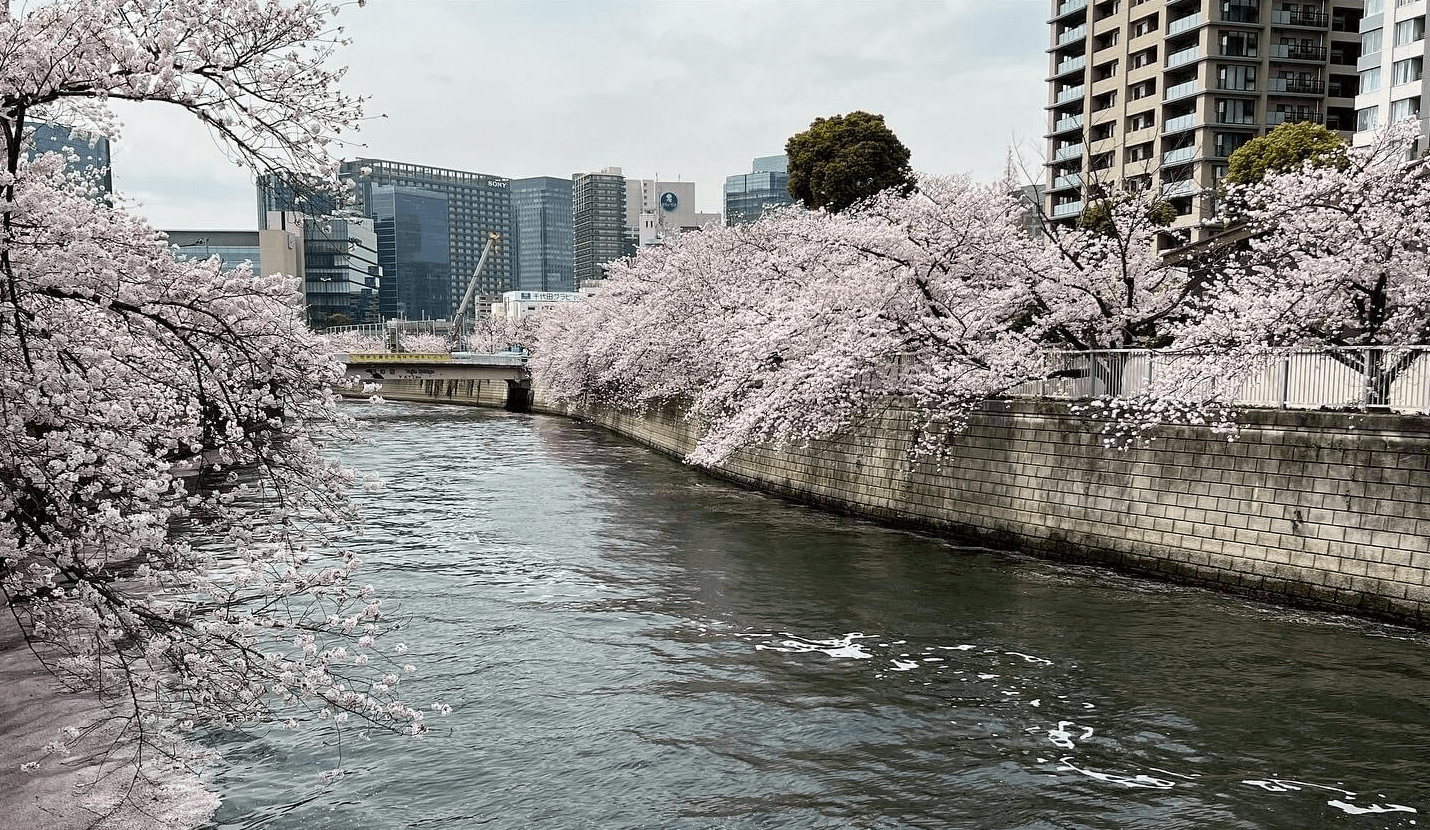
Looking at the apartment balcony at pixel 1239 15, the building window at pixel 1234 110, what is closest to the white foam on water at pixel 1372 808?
the building window at pixel 1234 110

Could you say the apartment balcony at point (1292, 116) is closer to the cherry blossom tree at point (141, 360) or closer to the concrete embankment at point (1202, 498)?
the concrete embankment at point (1202, 498)

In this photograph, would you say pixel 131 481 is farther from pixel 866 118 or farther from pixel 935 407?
pixel 866 118

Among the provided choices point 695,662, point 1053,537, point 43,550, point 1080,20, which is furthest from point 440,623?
point 1080,20

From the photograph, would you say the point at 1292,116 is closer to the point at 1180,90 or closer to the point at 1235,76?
the point at 1235,76

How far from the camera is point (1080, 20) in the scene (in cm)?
8994

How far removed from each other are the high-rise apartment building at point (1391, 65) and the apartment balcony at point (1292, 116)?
11.2 m

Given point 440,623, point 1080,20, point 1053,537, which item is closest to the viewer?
point 440,623

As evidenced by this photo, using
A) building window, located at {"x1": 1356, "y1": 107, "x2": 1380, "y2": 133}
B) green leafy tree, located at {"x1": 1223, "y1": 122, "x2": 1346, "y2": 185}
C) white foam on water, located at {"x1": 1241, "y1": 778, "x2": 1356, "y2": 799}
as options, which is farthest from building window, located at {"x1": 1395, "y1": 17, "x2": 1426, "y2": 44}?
white foam on water, located at {"x1": 1241, "y1": 778, "x2": 1356, "y2": 799}

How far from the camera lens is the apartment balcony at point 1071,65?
290ft

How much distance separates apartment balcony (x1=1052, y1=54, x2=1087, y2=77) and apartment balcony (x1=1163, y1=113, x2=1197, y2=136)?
11839mm

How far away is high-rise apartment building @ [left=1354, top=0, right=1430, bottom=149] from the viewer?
198ft

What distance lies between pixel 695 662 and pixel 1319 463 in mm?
12779

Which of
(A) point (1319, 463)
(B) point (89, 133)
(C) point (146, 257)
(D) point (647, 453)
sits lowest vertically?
(D) point (647, 453)

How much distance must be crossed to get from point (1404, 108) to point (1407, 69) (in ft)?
7.17
